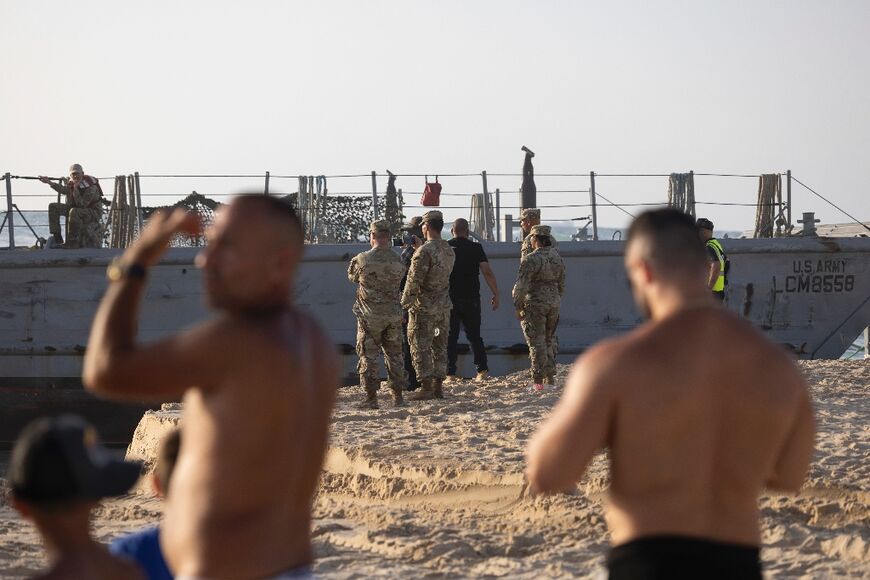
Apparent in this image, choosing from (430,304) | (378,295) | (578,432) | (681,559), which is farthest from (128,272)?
(430,304)

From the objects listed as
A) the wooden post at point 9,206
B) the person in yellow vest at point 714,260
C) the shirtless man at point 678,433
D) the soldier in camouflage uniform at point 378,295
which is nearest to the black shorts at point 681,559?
the shirtless man at point 678,433

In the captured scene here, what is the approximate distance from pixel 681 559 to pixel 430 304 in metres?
8.44

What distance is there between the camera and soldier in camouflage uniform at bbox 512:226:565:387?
452 inches

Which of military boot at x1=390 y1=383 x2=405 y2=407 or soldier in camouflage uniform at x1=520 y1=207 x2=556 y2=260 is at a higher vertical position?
soldier in camouflage uniform at x1=520 y1=207 x2=556 y2=260

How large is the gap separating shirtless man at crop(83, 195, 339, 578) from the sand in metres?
3.82

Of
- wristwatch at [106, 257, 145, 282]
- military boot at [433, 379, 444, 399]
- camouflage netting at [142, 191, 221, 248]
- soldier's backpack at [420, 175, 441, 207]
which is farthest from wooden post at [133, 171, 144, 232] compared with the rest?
wristwatch at [106, 257, 145, 282]

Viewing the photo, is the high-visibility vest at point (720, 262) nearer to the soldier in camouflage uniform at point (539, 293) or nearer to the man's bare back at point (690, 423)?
the soldier in camouflage uniform at point (539, 293)

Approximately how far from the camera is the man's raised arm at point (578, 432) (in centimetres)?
280

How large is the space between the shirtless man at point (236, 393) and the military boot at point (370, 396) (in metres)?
8.35

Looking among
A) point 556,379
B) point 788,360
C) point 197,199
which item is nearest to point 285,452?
point 788,360

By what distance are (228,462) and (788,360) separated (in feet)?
4.39

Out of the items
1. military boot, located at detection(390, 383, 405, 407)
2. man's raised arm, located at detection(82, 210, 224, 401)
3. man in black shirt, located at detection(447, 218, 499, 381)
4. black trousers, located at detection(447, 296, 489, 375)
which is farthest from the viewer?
black trousers, located at detection(447, 296, 489, 375)

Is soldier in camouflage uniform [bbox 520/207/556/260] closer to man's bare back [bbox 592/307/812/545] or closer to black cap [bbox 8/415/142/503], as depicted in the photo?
man's bare back [bbox 592/307/812/545]

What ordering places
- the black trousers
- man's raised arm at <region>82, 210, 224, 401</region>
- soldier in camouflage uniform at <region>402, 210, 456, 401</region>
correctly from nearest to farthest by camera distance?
1. man's raised arm at <region>82, 210, 224, 401</region>
2. soldier in camouflage uniform at <region>402, 210, 456, 401</region>
3. the black trousers
